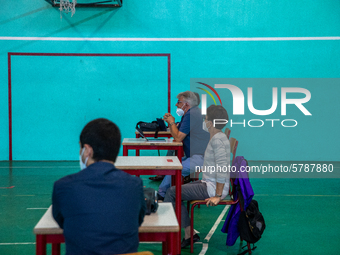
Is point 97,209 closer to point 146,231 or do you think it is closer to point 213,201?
point 146,231

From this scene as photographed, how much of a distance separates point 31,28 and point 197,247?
18.2 ft

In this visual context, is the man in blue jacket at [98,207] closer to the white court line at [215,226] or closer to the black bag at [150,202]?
the black bag at [150,202]

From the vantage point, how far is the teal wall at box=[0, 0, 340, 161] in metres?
6.73

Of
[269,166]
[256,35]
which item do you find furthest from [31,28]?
[269,166]

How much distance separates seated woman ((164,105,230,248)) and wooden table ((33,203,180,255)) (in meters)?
1.04

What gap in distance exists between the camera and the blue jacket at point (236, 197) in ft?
8.72

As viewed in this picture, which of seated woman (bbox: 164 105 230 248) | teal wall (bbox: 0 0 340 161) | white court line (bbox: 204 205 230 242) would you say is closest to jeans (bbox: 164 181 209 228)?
seated woman (bbox: 164 105 230 248)

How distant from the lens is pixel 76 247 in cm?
134

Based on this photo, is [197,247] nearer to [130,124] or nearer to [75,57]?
[130,124]

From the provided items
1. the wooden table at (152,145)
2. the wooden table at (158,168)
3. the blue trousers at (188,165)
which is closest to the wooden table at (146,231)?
the wooden table at (158,168)

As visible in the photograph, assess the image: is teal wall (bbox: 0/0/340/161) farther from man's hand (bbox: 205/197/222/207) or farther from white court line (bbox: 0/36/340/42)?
man's hand (bbox: 205/197/222/207)

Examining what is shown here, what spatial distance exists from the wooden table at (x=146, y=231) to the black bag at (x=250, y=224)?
1.14 metres

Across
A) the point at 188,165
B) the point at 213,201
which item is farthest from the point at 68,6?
the point at 213,201

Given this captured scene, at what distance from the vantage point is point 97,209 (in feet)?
4.32
